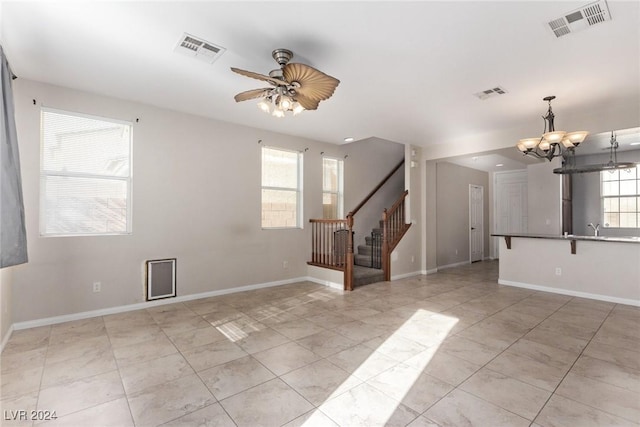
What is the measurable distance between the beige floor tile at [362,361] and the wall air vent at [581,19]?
9.95 ft

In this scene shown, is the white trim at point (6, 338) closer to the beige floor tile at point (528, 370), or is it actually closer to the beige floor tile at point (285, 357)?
the beige floor tile at point (285, 357)

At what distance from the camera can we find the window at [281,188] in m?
5.48

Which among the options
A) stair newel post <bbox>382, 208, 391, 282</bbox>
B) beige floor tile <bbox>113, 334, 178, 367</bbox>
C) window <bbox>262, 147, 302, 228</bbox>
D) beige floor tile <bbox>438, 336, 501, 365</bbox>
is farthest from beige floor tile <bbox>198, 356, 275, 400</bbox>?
stair newel post <bbox>382, 208, 391, 282</bbox>

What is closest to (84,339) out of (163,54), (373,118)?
(163,54)

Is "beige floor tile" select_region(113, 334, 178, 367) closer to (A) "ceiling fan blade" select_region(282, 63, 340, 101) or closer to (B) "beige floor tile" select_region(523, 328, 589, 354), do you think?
(A) "ceiling fan blade" select_region(282, 63, 340, 101)

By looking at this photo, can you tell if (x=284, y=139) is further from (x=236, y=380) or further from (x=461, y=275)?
(x=461, y=275)

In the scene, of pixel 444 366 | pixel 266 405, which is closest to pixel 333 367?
pixel 266 405

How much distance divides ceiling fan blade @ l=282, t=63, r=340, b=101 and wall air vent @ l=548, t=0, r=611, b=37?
5.84 feet

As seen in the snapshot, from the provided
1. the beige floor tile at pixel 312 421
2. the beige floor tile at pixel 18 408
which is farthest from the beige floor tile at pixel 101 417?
the beige floor tile at pixel 312 421

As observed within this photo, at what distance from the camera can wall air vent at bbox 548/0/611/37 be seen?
2206 millimetres

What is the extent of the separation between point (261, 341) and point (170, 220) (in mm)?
2374

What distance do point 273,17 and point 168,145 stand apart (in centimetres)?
A: 279

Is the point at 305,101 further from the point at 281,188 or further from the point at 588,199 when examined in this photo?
the point at 588,199

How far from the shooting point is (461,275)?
6512mm
